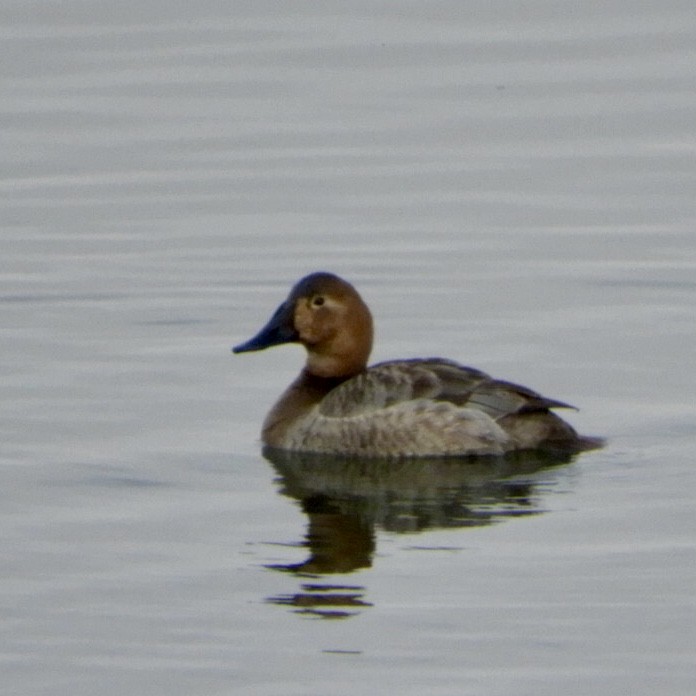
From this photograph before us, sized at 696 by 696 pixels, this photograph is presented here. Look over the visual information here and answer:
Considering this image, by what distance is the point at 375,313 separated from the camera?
13.3 metres

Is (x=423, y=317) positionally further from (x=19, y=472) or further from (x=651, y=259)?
(x=19, y=472)

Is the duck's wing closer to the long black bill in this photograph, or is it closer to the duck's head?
the duck's head

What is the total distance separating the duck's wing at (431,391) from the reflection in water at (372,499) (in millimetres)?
236

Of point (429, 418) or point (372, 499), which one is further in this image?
point (429, 418)

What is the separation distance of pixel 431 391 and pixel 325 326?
2.73 feet

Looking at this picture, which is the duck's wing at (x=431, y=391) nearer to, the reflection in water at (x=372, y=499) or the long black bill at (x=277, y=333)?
the reflection in water at (x=372, y=499)

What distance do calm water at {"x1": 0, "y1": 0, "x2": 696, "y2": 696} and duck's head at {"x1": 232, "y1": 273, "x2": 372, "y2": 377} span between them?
0.46 m

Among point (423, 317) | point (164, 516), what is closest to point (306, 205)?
point (423, 317)

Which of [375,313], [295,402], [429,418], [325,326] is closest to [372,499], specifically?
[429,418]

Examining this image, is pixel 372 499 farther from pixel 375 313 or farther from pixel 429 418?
pixel 375 313

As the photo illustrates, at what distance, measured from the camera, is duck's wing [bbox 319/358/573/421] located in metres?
10.4

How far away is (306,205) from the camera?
1557cm

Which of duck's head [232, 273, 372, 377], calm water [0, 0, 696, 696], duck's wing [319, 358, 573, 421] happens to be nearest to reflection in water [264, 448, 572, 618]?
calm water [0, 0, 696, 696]

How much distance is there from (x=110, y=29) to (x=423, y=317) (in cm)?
844
